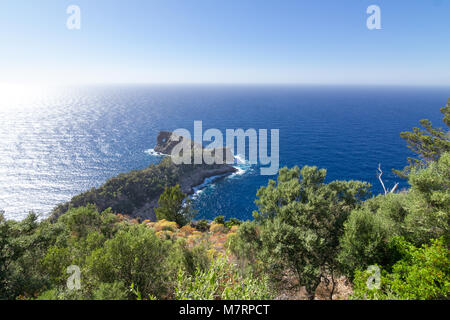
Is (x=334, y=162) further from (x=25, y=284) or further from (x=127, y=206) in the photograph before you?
(x=25, y=284)

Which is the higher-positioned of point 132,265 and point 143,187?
point 132,265

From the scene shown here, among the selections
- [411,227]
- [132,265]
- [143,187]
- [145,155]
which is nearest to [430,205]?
[411,227]

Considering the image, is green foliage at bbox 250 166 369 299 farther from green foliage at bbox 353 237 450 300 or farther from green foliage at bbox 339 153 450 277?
green foliage at bbox 353 237 450 300

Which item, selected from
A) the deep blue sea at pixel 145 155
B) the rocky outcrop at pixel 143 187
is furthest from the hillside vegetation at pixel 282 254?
the rocky outcrop at pixel 143 187

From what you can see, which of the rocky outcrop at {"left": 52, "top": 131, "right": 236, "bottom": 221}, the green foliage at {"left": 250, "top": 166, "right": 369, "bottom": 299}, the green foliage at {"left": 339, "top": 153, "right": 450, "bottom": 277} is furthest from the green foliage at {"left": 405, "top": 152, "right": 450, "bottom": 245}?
the rocky outcrop at {"left": 52, "top": 131, "right": 236, "bottom": 221}

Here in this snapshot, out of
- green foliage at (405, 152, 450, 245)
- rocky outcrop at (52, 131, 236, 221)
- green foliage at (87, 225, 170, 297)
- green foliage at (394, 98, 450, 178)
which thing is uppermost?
green foliage at (394, 98, 450, 178)

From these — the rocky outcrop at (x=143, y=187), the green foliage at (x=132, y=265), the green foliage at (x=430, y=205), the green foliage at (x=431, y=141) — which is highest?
the green foliage at (x=431, y=141)

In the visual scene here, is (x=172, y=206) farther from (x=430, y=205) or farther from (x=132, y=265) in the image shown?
(x=430, y=205)

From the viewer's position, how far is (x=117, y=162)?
363 feet

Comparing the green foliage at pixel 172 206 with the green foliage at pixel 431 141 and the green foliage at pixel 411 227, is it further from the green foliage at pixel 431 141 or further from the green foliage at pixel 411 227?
the green foliage at pixel 431 141

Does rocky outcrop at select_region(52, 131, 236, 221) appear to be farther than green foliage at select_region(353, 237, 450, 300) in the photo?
Yes

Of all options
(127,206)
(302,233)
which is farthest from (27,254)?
(127,206)

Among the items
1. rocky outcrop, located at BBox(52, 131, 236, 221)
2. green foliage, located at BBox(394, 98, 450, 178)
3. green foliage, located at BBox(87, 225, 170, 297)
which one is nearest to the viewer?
green foliage, located at BBox(87, 225, 170, 297)

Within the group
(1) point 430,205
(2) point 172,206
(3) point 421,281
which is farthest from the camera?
(2) point 172,206
